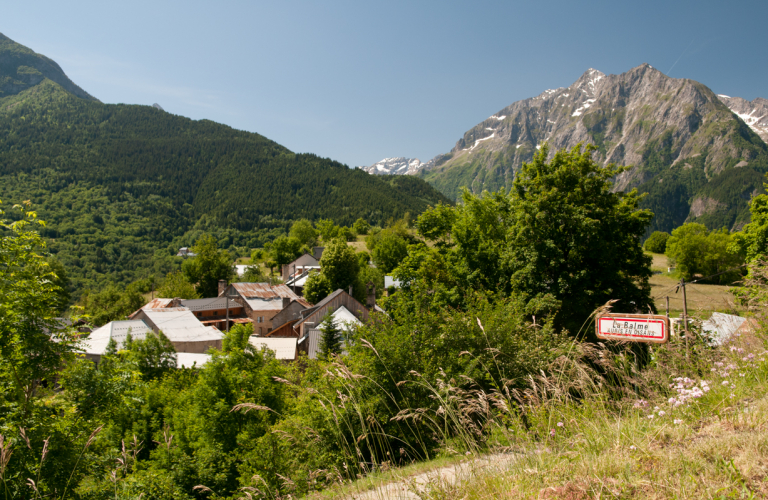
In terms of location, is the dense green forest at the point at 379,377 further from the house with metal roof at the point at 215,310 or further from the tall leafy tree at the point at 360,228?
the tall leafy tree at the point at 360,228

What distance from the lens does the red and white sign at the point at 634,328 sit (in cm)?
435

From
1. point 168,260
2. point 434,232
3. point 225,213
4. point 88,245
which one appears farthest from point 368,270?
point 225,213

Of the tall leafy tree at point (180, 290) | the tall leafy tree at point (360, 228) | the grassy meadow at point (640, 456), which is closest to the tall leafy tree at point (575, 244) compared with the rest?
the grassy meadow at point (640, 456)

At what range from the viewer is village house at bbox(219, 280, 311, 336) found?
4953 centimetres

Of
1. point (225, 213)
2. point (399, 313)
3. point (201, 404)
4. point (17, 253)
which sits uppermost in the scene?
point (225, 213)

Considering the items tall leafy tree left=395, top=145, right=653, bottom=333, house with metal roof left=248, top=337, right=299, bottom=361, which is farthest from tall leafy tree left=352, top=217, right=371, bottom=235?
tall leafy tree left=395, top=145, right=653, bottom=333

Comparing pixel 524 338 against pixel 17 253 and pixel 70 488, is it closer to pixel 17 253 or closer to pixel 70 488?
pixel 70 488

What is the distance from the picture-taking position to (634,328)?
4492 millimetres

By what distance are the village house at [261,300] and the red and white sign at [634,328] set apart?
44.8 metres

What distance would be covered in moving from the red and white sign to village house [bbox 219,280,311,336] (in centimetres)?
4482

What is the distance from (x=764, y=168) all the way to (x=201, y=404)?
274128mm

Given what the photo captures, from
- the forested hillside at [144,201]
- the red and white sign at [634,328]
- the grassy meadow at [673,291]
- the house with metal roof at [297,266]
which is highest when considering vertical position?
the forested hillside at [144,201]

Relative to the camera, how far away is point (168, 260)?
435ft

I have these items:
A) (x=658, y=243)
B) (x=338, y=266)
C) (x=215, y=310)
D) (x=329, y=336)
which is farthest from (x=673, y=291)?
(x=658, y=243)
